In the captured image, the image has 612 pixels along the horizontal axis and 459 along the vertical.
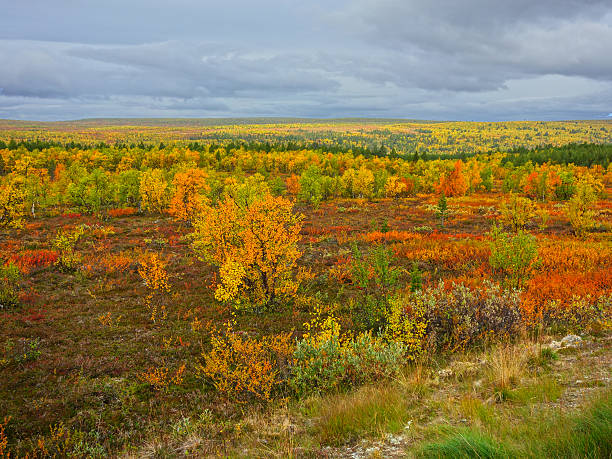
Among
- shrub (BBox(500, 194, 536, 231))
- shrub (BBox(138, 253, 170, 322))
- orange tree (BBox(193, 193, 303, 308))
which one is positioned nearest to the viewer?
orange tree (BBox(193, 193, 303, 308))

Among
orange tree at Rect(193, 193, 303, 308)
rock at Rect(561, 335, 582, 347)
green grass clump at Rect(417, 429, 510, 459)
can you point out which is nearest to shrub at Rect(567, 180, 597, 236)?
rock at Rect(561, 335, 582, 347)

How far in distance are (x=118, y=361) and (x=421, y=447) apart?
31.1 feet

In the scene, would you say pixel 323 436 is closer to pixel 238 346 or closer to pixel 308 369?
pixel 308 369

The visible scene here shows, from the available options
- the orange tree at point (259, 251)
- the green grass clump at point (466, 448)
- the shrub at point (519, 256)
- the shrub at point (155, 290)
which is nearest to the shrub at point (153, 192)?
the shrub at point (155, 290)


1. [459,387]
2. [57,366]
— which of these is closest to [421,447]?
[459,387]

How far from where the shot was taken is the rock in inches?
300

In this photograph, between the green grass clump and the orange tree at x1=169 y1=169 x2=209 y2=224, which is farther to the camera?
the orange tree at x1=169 y1=169 x2=209 y2=224

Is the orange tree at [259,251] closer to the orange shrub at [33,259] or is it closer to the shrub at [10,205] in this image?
the orange shrub at [33,259]

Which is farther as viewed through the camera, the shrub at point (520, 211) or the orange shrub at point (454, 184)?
the orange shrub at point (454, 184)

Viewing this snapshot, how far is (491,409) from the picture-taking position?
17.0ft

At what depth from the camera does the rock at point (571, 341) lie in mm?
7617

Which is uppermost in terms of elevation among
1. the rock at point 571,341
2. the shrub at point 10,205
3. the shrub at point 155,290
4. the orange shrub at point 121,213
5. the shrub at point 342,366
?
the shrub at point 10,205

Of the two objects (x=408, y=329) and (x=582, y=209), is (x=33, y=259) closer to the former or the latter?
(x=408, y=329)

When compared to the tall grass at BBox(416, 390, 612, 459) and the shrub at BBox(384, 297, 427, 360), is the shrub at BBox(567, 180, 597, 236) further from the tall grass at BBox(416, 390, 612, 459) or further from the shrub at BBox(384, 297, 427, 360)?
the tall grass at BBox(416, 390, 612, 459)
